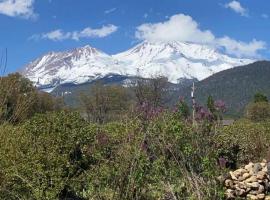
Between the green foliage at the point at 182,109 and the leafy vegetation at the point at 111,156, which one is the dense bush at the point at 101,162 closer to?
the leafy vegetation at the point at 111,156

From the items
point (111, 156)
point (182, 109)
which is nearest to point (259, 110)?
point (182, 109)

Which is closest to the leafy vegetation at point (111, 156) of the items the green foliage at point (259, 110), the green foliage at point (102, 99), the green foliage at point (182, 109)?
the green foliage at point (182, 109)

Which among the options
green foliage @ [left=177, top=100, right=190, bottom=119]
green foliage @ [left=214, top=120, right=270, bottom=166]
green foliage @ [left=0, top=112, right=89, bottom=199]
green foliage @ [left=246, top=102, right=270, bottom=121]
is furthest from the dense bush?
green foliage @ [left=246, top=102, right=270, bottom=121]

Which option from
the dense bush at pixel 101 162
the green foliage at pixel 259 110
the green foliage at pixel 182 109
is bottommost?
the dense bush at pixel 101 162

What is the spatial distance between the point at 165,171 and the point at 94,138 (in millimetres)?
2584

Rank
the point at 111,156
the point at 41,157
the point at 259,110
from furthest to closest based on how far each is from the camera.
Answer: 1. the point at 259,110
2. the point at 111,156
3. the point at 41,157

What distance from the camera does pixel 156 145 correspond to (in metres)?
10.2

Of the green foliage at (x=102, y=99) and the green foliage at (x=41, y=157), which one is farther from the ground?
the green foliage at (x=102, y=99)

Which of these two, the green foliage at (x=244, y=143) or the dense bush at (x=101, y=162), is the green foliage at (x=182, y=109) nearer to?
the dense bush at (x=101, y=162)

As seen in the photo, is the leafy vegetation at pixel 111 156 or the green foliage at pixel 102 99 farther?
the green foliage at pixel 102 99

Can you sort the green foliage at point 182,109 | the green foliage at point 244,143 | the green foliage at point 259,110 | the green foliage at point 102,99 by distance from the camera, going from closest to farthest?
the green foliage at point 182,109 → the green foliage at point 244,143 → the green foliage at point 259,110 → the green foliage at point 102,99

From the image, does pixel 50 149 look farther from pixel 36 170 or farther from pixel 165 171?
pixel 165 171

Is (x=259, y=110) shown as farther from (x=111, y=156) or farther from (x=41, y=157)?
(x=41, y=157)

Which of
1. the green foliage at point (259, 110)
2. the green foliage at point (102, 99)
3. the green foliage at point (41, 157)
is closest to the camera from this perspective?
the green foliage at point (41, 157)
